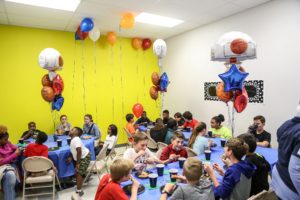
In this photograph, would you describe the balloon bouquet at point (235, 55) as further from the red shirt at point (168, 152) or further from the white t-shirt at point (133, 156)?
the white t-shirt at point (133, 156)

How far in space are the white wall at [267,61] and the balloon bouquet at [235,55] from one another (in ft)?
4.28

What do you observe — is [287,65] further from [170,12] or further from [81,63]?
[81,63]

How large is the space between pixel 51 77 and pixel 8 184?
2.30m

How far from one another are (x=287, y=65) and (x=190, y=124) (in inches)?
98.4

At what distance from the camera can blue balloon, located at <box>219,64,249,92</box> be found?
352cm

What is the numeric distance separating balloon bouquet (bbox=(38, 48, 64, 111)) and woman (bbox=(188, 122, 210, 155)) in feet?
10.2

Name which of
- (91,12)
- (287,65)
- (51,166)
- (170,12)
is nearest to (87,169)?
(51,166)

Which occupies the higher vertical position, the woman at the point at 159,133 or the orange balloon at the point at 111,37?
the orange balloon at the point at 111,37

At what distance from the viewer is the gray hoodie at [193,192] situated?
70.2 inches

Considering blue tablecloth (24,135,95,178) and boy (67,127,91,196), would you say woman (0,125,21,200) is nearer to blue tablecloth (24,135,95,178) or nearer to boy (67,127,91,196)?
blue tablecloth (24,135,95,178)

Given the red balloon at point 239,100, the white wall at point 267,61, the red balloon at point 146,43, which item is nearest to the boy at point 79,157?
the red balloon at point 239,100

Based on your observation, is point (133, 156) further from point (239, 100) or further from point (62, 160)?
point (239, 100)

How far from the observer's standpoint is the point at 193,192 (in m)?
1.80

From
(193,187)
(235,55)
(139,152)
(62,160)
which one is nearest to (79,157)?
(62,160)
